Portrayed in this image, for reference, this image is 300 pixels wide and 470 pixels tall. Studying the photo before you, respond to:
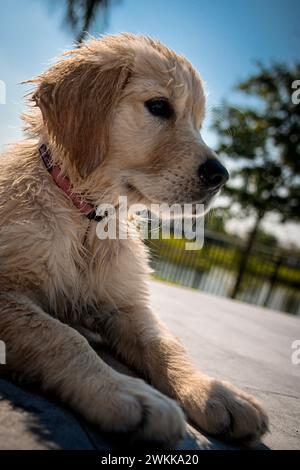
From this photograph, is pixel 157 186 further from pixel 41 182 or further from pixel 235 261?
pixel 235 261

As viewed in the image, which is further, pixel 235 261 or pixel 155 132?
pixel 235 261

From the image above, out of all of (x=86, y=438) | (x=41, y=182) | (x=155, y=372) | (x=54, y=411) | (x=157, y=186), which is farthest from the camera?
(x=157, y=186)

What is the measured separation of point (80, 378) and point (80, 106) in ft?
5.57

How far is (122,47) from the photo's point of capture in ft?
10.2

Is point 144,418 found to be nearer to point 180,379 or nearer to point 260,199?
point 180,379

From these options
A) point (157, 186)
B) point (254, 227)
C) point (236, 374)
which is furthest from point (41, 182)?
point (254, 227)

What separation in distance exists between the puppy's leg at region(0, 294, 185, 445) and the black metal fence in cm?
1283

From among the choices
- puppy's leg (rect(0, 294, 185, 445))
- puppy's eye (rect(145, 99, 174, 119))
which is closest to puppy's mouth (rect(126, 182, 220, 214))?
puppy's eye (rect(145, 99, 174, 119))

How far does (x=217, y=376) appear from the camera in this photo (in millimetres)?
2951

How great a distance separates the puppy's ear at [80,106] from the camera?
268 cm

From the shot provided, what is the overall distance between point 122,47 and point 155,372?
7.34 feet

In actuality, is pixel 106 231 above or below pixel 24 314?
above

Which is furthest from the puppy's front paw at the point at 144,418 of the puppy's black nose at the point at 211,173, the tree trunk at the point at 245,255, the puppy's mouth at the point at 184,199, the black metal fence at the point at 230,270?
→ the tree trunk at the point at 245,255

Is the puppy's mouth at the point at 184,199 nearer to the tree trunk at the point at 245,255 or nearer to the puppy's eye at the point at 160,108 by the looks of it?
the puppy's eye at the point at 160,108
